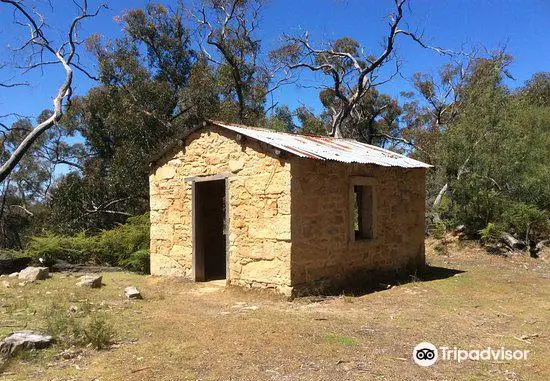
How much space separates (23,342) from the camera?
16.6ft

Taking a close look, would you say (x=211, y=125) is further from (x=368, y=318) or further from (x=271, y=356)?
(x=271, y=356)

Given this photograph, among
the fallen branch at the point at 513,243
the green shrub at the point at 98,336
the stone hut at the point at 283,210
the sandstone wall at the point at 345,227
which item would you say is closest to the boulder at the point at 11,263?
the stone hut at the point at 283,210

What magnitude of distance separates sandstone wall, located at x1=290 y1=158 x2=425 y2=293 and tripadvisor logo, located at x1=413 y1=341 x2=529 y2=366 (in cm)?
297

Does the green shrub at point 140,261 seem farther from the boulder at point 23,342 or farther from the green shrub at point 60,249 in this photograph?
the boulder at point 23,342

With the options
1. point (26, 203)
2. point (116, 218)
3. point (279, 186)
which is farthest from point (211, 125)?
point (26, 203)

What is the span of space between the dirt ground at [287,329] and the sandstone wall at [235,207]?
1.46 ft

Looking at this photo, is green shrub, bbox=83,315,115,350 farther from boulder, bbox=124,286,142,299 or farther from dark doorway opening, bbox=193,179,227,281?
dark doorway opening, bbox=193,179,227,281

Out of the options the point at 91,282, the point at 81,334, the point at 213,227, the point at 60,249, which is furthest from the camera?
the point at 60,249

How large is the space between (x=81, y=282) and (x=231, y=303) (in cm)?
347

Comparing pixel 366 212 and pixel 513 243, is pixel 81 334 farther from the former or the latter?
pixel 513 243

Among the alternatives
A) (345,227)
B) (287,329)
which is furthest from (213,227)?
(287,329)

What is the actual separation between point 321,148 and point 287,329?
431 cm

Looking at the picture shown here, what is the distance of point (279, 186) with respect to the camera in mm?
8148

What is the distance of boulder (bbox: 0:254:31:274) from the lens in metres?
11.4
